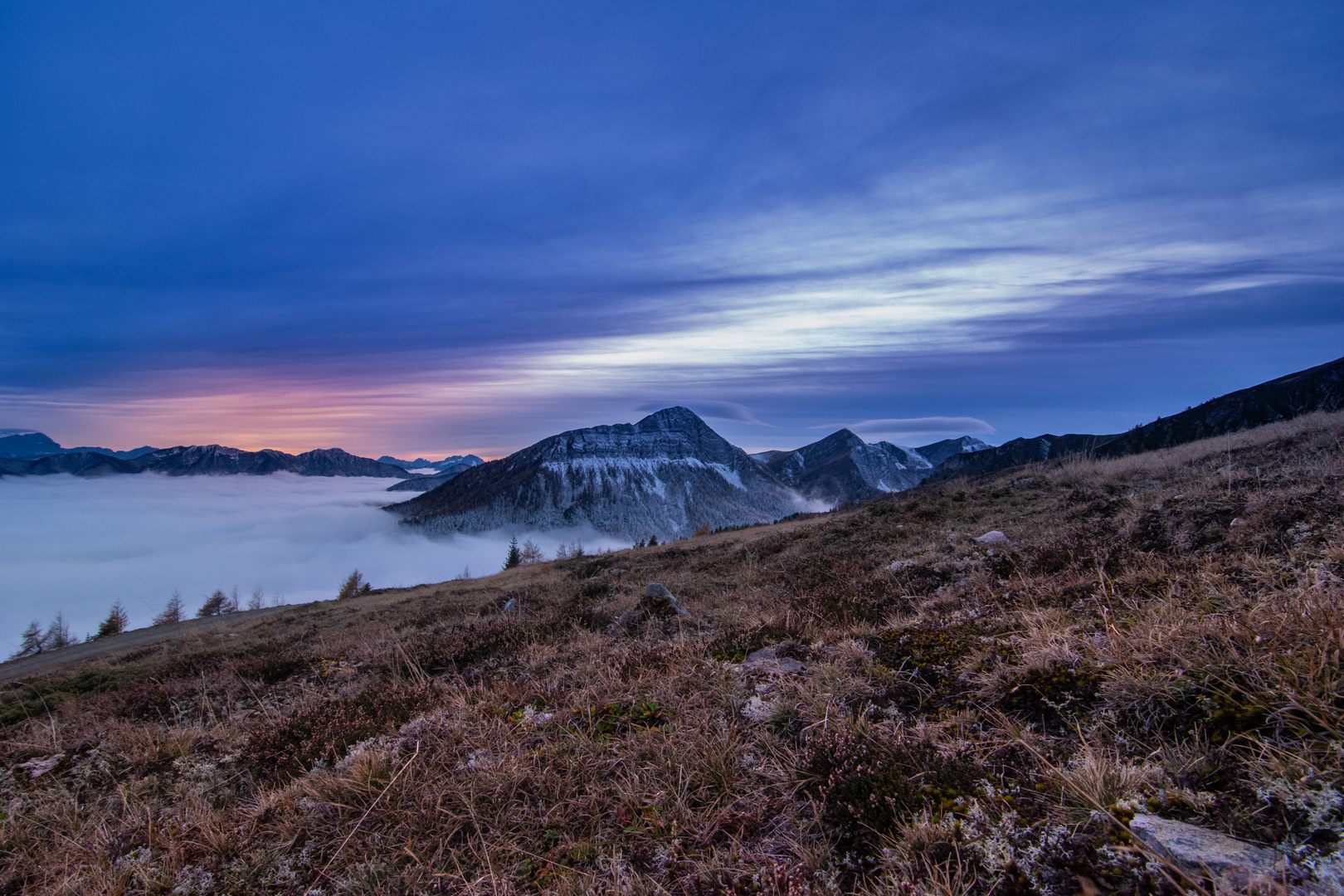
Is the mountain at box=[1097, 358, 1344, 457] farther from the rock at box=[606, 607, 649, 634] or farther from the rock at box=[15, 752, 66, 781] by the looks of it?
the rock at box=[15, 752, 66, 781]

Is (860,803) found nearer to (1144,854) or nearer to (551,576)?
(1144,854)

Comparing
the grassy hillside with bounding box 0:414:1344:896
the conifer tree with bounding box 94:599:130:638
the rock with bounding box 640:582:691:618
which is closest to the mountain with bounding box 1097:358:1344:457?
the rock with bounding box 640:582:691:618

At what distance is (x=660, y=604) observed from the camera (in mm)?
8469

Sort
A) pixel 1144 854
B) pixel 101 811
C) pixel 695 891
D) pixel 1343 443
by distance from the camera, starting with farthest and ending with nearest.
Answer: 1. pixel 1343 443
2. pixel 101 811
3. pixel 695 891
4. pixel 1144 854

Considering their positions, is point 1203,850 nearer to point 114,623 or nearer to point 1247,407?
point 114,623

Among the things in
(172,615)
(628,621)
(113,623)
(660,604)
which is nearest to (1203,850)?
(628,621)

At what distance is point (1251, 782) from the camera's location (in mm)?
1952

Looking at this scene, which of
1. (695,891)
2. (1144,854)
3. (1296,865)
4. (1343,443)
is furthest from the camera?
(1343,443)

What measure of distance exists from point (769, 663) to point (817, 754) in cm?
187

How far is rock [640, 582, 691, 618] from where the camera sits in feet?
26.9

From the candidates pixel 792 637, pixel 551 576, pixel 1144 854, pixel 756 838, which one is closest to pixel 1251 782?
pixel 1144 854

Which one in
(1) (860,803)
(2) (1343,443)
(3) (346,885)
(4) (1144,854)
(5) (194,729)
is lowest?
(5) (194,729)

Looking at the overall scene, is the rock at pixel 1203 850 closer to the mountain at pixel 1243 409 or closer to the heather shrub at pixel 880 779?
the heather shrub at pixel 880 779

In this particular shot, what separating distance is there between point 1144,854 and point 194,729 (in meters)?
7.82
